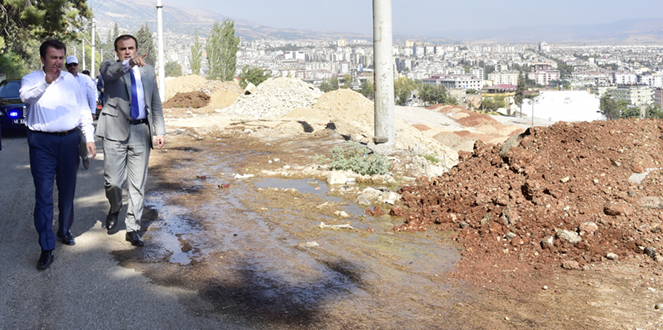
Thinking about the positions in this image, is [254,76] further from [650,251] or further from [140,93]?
[650,251]

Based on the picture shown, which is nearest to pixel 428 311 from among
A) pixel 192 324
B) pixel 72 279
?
pixel 192 324

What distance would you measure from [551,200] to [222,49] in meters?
72.3

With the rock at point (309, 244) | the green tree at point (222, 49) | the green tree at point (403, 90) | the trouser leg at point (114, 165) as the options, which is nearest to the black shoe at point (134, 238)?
the trouser leg at point (114, 165)

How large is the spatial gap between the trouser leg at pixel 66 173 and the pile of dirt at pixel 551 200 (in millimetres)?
3722

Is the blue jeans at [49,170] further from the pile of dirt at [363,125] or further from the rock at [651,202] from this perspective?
the pile of dirt at [363,125]

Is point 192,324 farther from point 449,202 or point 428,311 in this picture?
point 449,202

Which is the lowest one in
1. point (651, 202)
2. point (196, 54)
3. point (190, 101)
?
point (651, 202)

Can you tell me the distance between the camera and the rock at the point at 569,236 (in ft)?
19.5

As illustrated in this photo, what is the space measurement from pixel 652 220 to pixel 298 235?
3815mm

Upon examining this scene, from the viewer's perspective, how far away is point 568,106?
8756cm

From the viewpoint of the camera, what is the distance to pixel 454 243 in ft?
21.9

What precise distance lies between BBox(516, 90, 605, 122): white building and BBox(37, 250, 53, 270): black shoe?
85.1 metres

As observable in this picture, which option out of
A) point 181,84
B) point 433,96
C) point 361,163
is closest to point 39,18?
point 181,84

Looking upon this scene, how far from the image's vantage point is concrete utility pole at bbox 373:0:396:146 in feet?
41.1
